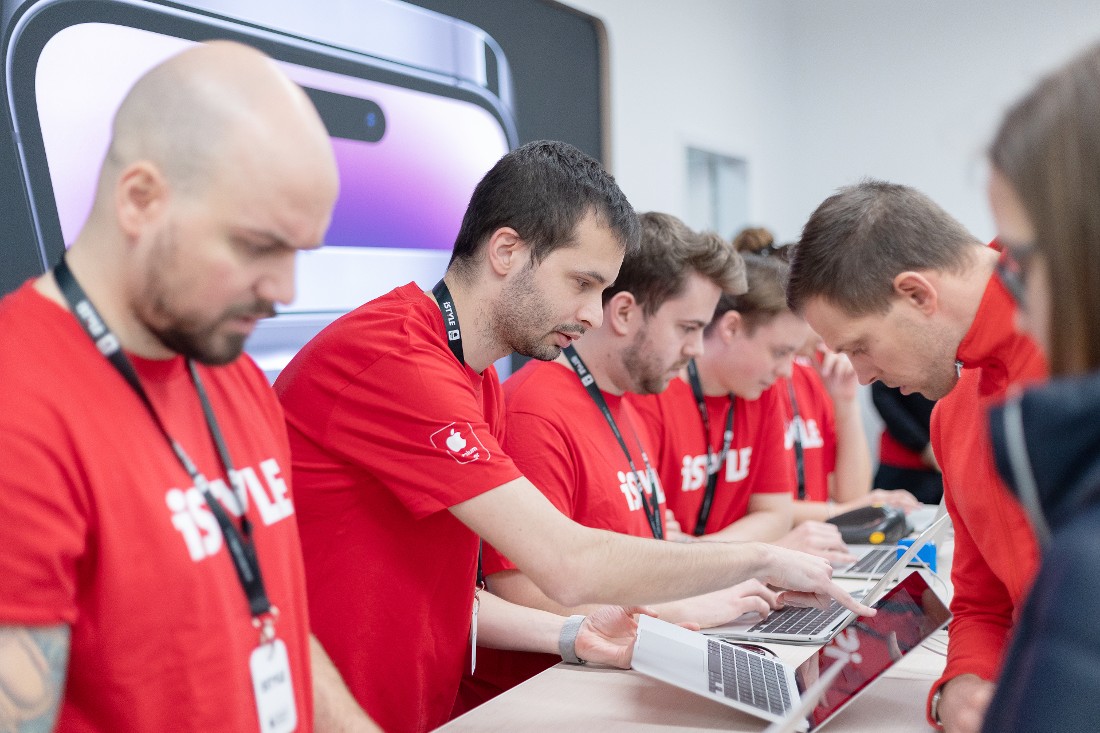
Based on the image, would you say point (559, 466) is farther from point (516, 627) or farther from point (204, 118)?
point (204, 118)

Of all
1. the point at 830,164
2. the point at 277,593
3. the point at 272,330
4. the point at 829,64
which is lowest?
the point at 277,593

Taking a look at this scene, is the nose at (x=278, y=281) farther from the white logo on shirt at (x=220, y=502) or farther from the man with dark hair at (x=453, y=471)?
the man with dark hair at (x=453, y=471)

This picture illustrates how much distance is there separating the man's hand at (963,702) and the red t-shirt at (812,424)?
6.09 ft

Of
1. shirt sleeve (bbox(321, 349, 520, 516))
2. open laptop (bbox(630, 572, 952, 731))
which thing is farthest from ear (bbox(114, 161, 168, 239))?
open laptop (bbox(630, 572, 952, 731))

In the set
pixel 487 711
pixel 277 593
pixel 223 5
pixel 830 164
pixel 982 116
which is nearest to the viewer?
pixel 982 116

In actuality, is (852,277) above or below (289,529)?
above

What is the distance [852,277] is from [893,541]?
4.61ft

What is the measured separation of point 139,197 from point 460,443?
662 mm

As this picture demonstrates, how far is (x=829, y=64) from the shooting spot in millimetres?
6195

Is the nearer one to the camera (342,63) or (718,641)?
(718,641)

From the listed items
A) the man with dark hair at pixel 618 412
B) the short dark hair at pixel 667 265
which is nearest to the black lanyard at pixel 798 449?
the man with dark hair at pixel 618 412

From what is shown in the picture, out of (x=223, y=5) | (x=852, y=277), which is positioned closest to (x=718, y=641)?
(x=852, y=277)

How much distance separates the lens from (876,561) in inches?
98.1

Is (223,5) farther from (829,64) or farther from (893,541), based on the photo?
(829,64)
